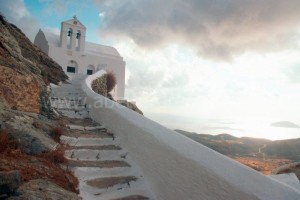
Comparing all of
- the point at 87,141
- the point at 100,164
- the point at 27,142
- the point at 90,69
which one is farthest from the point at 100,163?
the point at 90,69

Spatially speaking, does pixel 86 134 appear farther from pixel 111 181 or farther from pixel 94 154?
pixel 111 181

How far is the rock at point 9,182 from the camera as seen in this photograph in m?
2.71

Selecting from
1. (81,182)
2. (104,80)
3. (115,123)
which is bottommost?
(81,182)

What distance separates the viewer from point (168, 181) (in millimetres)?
4203

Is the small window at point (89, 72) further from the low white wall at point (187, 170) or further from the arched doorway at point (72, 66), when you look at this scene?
the low white wall at point (187, 170)

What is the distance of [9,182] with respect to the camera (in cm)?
276

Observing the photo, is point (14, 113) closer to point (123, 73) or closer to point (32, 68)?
point (32, 68)

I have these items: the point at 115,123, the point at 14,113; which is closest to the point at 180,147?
the point at 115,123

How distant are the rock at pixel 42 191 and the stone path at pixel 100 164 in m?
0.65

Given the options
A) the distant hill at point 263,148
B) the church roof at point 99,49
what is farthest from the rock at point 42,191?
the church roof at point 99,49

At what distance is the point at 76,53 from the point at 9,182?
2549cm

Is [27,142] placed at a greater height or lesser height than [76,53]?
lesser

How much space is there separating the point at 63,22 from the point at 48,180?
80.8ft

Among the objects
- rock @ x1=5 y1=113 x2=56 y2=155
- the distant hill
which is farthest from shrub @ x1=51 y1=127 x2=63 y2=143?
the distant hill
